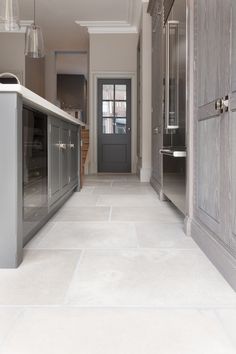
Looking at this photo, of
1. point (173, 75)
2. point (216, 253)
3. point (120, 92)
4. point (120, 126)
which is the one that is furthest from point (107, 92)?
point (216, 253)

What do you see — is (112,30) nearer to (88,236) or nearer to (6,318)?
(88,236)

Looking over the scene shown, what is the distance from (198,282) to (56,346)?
0.71 m

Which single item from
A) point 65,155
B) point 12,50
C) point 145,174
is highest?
point 12,50

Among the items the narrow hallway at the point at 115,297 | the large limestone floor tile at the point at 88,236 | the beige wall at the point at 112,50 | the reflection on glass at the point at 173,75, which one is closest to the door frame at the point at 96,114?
the beige wall at the point at 112,50

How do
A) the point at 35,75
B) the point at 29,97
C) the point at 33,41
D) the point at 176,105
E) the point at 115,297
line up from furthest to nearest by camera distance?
the point at 35,75
the point at 33,41
the point at 176,105
the point at 29,97
the point at 115,297

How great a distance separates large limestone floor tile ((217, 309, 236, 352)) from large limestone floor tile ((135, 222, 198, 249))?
0.83 meters

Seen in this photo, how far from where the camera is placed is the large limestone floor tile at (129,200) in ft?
11.8

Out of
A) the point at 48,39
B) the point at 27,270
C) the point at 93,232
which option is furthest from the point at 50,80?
the point at 27,270

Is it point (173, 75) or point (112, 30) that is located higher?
point (112, 30)

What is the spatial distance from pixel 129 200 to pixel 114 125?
4.50 m

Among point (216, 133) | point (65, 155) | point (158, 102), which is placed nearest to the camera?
point (216, 133)

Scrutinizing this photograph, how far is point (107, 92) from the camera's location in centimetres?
809

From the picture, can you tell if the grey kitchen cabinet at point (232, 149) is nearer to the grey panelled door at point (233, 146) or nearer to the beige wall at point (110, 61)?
the grey panelled door at point (233, 146)

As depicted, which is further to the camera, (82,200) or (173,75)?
(82,200)
